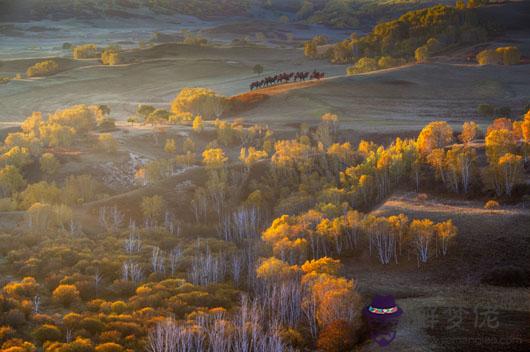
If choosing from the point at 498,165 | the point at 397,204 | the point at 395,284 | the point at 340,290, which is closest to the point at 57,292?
the point at 340,290

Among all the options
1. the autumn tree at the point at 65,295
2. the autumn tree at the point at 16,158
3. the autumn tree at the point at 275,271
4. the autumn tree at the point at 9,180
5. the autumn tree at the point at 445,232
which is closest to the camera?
the autumn tree at the point at 65,295

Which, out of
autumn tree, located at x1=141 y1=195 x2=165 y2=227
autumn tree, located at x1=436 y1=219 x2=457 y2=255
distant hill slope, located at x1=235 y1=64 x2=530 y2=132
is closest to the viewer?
autumn tree, located at x1=436 y1=219 x2=457 y2=255

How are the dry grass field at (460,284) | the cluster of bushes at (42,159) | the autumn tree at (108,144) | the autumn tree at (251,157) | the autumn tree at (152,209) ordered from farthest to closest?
the autumn tree at (108,144) < the autumn tree at (251,157) < the cluster of bushes at (42,159) < the autumn tree at (152,209) < the dry grass field at (460,284)

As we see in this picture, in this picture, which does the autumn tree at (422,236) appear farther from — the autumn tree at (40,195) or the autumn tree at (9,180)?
the autumn tree at (9,180)

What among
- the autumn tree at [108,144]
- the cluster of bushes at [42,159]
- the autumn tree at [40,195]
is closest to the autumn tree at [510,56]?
the cluster of bushes at [42,159]

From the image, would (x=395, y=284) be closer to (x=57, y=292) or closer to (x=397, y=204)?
(x=397, y=204)

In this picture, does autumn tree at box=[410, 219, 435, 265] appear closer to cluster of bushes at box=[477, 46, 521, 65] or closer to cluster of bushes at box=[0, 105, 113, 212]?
cluster of bushes at box=[0, 105, 113, 212]

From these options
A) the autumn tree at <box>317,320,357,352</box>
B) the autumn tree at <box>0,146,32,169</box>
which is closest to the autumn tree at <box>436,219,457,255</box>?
the autumn tree at <box>317,320,357,352</box>

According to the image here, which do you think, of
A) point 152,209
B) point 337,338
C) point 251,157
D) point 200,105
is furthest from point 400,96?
point 337,338
